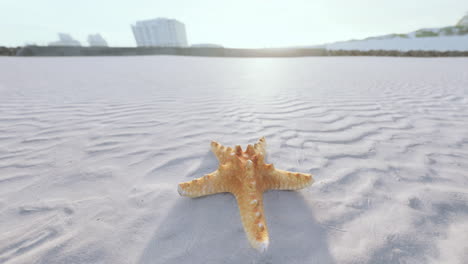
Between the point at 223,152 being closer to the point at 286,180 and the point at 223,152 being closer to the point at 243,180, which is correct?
the point at 243,180

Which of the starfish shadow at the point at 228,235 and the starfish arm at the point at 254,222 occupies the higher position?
the starfish arm at the point at 254,222

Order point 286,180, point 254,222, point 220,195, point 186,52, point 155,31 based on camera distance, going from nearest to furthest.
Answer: point 254,222
point 286,180
point 220,195
point 186,52
point 155,31

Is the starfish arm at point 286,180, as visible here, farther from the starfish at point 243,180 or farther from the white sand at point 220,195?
the white sand at point 220,195

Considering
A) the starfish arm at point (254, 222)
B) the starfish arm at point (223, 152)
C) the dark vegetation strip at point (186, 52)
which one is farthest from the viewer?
the dark vegetation strip at point (186, 52)

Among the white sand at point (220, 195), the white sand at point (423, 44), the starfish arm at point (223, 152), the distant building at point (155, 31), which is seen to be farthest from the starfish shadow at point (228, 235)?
the distant building at point (155, 31)

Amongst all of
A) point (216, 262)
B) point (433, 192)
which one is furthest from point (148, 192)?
point (433, 192)

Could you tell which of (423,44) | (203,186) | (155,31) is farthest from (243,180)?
(155,31)

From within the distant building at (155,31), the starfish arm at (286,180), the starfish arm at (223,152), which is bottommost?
the starfish arm at (286,180)

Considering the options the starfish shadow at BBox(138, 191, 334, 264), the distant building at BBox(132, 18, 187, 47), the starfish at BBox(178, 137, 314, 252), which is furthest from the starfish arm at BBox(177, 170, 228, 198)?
the distant building at BBox(132, 18, 187, 47)
